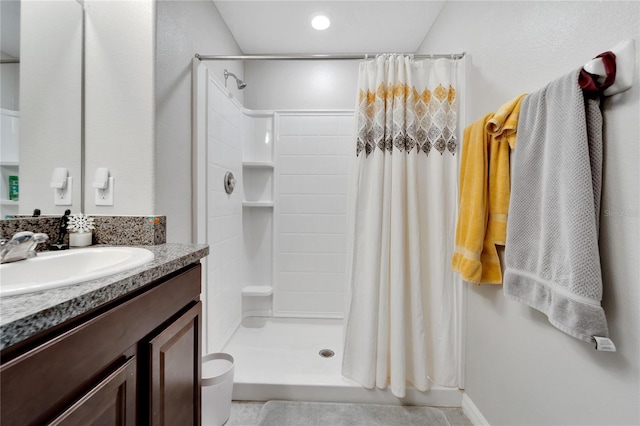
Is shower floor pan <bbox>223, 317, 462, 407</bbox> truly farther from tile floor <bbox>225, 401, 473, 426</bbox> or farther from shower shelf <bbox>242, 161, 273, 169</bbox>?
shower shelf <bbox>242, 161, 273, 169</bbox>

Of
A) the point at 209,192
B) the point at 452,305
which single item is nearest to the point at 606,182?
the point at 452,305

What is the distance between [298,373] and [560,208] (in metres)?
1.53

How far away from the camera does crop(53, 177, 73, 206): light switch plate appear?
3.41 feet

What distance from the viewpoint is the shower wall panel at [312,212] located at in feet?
7.48

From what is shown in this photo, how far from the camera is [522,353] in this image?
1023 millimetres

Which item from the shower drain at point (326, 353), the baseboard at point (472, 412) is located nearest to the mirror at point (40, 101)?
the shower drain at point (326, 353)

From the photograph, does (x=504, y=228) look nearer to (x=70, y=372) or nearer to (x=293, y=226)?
(x=70, y=372)

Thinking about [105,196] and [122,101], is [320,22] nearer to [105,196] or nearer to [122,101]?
[122,101]

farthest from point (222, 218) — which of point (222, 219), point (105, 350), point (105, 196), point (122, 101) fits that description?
point (105, 350)

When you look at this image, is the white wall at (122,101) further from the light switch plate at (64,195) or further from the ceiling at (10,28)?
the ceiling at (10,28)

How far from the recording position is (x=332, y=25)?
6.21ft

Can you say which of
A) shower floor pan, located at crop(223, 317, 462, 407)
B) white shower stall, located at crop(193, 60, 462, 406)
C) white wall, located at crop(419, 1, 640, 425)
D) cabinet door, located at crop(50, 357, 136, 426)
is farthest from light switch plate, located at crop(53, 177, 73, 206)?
white wall, located at crop(419, 1, 640, 425)

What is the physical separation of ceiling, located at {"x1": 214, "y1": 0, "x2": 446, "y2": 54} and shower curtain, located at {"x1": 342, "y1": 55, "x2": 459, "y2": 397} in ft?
1.91

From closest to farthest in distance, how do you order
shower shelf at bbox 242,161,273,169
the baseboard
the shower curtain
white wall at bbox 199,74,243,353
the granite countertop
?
1. the granite countertop
2. the baseboard
3. the shower curtain
4. white wall at bbox 199,74,243,353
5. shower shelf at bbox 242,161,273,169
